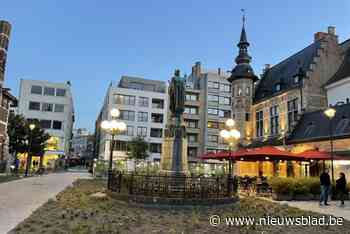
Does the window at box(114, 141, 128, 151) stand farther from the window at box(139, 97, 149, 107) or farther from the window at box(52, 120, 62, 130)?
the window at box(52, 120, 62, 130)

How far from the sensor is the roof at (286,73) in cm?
3512

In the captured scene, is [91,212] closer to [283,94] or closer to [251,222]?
[251,222]

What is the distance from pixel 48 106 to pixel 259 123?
4326 cm

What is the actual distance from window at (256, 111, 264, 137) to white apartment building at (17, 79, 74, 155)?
40.3 meters

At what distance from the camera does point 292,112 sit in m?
33.1

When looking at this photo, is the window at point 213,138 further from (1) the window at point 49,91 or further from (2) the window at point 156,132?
(1) the window at point 49,91

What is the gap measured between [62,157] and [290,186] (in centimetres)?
5521

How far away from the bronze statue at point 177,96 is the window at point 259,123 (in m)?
25.4

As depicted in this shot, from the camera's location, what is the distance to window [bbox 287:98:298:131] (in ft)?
105

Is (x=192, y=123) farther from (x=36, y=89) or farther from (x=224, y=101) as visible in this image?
(x=36, y=89)

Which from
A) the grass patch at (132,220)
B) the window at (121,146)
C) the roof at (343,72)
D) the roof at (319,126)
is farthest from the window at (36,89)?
the grass patch at (132,220)

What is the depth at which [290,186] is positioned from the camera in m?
17.1

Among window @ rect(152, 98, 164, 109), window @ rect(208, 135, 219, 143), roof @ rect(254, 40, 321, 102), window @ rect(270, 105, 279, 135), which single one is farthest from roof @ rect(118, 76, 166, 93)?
window @ rect(270, 105, 279, 135)

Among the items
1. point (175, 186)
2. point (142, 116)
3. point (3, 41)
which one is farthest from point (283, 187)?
point (142, 116)
